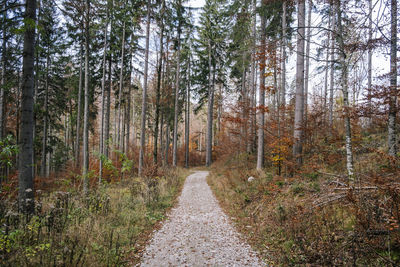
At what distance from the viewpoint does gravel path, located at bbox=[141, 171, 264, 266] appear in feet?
11.1

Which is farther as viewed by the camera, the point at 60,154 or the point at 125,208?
the point at 60,154

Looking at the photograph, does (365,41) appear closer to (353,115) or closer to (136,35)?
(353,115)

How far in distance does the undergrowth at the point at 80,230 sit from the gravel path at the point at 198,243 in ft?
1.25

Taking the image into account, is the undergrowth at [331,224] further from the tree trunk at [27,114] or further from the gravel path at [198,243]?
the tree trunk at [27,114]

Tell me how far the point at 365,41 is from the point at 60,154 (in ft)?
72.8

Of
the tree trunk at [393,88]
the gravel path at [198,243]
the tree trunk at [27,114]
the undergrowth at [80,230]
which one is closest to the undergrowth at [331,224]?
the gravel path at [198,243]

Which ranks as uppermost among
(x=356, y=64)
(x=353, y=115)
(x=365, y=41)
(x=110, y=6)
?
(x=110, y=6)

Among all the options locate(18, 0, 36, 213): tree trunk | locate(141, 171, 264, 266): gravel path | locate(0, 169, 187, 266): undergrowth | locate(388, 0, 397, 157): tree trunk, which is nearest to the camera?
locate(0, 169, 187, 266): undergrowth

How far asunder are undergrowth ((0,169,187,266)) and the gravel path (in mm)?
380

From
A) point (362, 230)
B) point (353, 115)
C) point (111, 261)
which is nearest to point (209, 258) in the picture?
point (111, 261)

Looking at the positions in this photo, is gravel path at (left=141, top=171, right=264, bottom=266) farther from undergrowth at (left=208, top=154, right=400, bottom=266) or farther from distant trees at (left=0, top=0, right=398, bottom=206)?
distant trees at (left=0, top=0, right=398, bottom=206)

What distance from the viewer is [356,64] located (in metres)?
4.60

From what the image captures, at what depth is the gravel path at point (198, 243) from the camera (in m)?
3.38

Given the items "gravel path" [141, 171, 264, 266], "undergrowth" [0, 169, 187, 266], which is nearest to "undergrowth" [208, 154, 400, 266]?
"gravel path" [141, 171, 264, 266]
